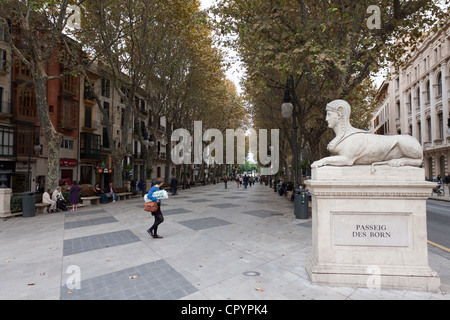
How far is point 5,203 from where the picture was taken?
10312mm

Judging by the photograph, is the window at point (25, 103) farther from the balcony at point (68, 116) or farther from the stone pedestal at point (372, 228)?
the stone pedestal at point (372, 228)

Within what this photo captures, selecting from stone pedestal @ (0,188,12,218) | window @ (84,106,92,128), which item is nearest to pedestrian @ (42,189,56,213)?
stone pedestal @ (0,188,12,218)

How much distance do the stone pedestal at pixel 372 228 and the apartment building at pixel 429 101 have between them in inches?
1090

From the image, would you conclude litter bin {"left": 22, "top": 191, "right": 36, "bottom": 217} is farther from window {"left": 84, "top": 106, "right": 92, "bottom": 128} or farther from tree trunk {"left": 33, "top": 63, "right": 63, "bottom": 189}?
window {"left": 84, "top": 106, "right": 92, "bottom": 128}

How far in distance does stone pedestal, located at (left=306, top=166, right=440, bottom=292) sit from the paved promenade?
190 mm

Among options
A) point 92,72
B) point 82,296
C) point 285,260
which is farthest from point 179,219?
point 92,72

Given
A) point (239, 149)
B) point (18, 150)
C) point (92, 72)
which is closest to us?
point (18, 150)

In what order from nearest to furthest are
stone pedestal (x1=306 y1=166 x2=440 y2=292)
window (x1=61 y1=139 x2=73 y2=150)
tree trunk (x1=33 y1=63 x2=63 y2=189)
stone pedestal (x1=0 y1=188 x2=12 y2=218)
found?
stone pedestal (x1=306 y1=166 x2=440 y2=292)
stone pedestal (x1=0 y1=188 x2=12 y2=218)
tree trunk (x1=33 y1=63 x2=63 y2=189)
window (x1=61 y1=139 x2=73 y2=150)

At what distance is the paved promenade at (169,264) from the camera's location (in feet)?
11.6

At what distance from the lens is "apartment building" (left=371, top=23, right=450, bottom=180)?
27.8m

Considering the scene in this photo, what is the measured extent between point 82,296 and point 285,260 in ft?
11.3

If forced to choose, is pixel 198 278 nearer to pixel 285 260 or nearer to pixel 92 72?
pixel 285 260

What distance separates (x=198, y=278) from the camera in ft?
13.2

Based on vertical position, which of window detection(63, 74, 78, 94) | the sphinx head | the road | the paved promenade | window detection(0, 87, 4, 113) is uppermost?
window detection(63, 74, 78, 94)
